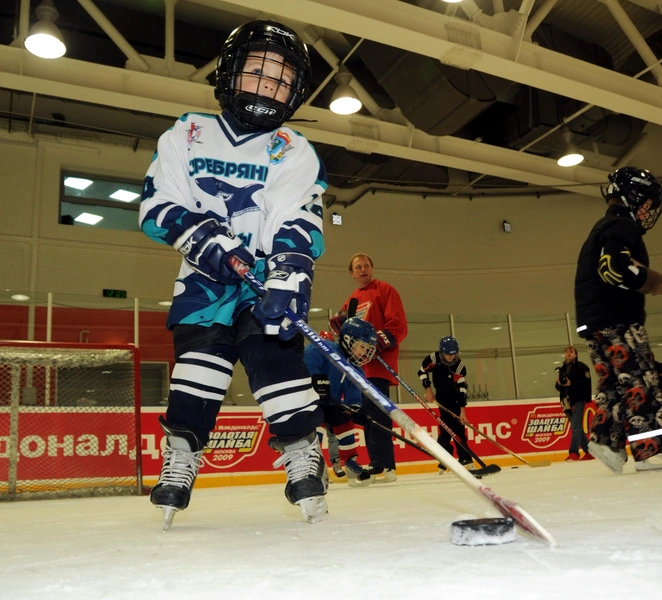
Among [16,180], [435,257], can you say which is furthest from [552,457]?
[16,180]

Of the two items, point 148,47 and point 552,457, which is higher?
point 148,47

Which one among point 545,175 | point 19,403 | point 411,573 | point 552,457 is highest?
point 545,175

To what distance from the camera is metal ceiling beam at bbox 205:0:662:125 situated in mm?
5395

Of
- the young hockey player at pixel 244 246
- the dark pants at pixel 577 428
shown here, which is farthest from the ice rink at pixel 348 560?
the dark pants at pixel 577 428

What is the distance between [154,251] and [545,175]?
596cm

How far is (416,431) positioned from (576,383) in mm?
5820

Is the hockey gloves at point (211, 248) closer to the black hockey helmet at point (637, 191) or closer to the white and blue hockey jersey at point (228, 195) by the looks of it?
the white and blue hockey jersey at point (228, 195)

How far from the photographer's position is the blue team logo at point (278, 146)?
184 cm

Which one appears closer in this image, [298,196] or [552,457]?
[298,196]

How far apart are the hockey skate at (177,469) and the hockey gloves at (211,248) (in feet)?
1.35

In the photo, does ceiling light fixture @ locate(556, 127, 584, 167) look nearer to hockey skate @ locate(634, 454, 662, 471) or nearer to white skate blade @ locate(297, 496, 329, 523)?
hockey skate @ locate(634, 454, 662, 471)

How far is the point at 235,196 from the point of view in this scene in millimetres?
1819

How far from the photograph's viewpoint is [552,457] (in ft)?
24.0

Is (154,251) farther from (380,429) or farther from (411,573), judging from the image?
(411,573)
